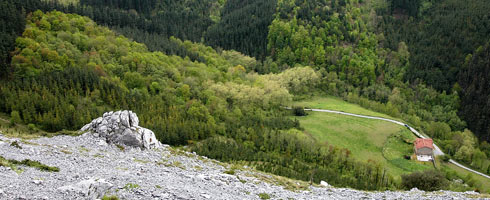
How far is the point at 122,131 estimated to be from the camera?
70938 millimetres

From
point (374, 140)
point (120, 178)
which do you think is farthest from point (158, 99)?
point (120, 178)

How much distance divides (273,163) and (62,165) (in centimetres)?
6758

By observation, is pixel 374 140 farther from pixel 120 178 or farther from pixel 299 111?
pixel 120 178

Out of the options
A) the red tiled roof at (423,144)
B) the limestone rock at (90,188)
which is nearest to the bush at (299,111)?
the red tiled roof at (423,144)

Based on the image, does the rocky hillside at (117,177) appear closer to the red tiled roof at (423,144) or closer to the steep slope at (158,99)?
the steep slope at (158,99)

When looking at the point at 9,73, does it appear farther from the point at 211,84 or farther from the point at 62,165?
the point at 62,165

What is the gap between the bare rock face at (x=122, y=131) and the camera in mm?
70438

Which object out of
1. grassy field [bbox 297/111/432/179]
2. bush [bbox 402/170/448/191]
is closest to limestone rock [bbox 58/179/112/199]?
bush [bbox 402/170/448/191]

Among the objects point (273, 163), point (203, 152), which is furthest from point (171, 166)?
point (273, 163)

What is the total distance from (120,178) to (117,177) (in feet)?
1.49

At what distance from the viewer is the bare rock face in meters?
70.4

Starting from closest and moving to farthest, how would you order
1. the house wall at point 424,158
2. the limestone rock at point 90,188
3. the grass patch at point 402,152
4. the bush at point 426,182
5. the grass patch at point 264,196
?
the limestone rock at point 90,188, the grass patch at point 264,196, the bush at point 426,182, the grass patch at point 402,152, the house wall at point 424,158

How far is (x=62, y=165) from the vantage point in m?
51.4

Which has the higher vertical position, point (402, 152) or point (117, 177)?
point (117, 177)
